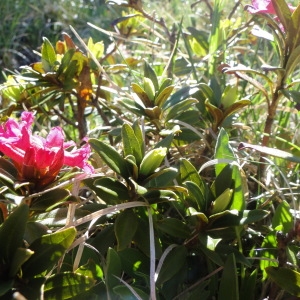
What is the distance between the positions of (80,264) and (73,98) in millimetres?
643

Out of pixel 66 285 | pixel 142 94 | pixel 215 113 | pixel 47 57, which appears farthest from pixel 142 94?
pixel 66 285

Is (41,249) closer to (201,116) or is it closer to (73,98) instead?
(201,116)

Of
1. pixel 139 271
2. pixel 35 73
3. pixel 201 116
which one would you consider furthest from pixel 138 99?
pixel 139 271

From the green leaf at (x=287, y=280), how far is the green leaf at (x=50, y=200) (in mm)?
299

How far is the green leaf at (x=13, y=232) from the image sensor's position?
0.59m

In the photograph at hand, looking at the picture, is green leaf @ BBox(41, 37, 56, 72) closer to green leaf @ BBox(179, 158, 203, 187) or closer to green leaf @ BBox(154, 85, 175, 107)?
green leaf @ BBox(154, 85, 175, 107)

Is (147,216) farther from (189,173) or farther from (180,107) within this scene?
(180,107)

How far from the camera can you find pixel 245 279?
0.78 m

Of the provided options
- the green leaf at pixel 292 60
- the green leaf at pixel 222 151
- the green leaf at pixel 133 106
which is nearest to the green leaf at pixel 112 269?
the green leaf at pixel 222 151

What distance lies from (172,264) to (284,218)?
22 centimetres

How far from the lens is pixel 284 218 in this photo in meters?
0.84

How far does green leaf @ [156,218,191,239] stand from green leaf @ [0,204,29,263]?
0.75ft

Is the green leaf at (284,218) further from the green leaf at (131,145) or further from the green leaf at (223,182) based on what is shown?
the green leaf at (131,145)

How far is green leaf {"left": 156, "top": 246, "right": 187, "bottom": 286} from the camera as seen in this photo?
2.38ft
